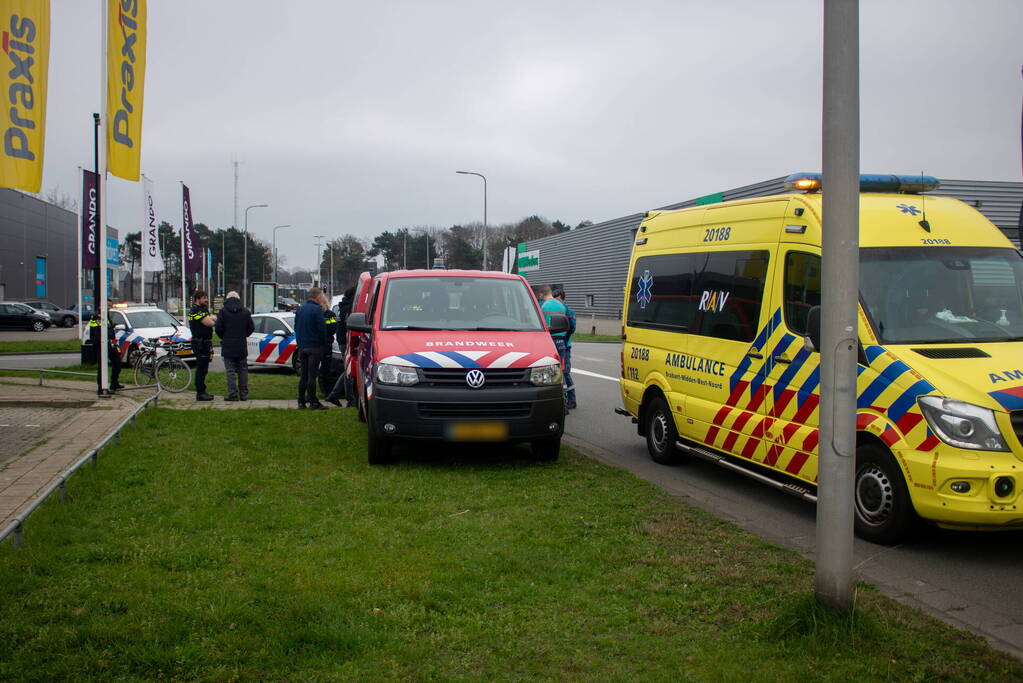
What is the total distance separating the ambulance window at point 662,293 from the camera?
8523 mm

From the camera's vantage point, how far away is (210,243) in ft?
305

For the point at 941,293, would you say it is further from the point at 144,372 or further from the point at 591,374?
the point at 144,372

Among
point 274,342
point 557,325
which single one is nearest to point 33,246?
point 274,342

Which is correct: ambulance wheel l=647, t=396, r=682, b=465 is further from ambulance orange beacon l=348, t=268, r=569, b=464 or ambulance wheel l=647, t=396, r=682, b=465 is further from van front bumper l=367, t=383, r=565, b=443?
van front bumper l=367, t=383, r=565, b=443

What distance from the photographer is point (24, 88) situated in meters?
10.4

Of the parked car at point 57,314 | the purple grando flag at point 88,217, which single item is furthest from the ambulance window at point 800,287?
the parked car at point 57,314

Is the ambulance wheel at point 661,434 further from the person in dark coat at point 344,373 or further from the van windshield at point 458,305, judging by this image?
the person in dark coat at point 344,373

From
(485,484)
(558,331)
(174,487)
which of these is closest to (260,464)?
(174,487)

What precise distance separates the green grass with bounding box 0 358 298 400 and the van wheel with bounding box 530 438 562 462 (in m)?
7.44

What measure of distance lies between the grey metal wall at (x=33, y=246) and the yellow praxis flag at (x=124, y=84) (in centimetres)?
5642

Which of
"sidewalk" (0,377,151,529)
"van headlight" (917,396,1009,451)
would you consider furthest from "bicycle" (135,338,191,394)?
"van headlight" (917,396,1009,451)

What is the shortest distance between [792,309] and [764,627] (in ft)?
10.7

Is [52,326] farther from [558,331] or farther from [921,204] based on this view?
[921,204]

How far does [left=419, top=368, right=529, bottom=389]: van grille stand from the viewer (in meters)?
7.98
